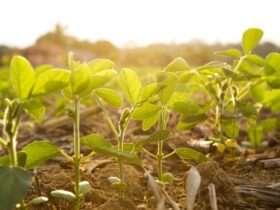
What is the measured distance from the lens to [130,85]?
1.40m

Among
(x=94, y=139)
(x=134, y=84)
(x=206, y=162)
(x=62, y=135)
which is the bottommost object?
(x=62, y=135)

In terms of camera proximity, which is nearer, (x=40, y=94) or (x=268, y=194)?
(x=40, y=94)

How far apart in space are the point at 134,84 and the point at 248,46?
0.66 meters

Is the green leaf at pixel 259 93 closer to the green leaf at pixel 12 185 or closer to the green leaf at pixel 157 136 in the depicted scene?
the green leaf at pixel 157 136

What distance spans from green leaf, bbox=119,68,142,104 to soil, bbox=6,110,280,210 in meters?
0.26

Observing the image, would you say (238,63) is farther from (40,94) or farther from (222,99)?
(40,94)

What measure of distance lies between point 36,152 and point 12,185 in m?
0.22

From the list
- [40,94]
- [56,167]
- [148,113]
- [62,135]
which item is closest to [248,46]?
[148,113]

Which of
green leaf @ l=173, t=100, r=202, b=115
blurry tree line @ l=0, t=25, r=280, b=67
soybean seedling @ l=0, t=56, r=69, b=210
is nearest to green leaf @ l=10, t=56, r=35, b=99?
soybean seedling @ l=0, t=56, r=69, b=210

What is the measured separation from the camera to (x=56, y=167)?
192cm

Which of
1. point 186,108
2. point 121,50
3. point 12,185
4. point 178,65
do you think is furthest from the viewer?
point 121,50

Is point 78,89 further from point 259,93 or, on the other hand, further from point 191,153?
point 259,93

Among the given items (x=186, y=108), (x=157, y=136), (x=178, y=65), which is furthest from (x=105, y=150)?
(x=186, y=108)

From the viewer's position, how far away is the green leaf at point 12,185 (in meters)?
1.00
